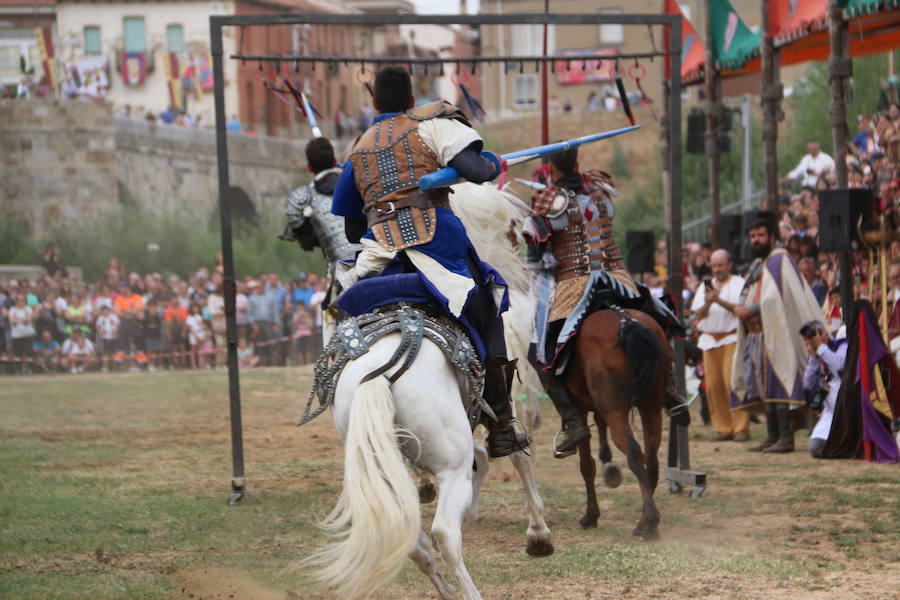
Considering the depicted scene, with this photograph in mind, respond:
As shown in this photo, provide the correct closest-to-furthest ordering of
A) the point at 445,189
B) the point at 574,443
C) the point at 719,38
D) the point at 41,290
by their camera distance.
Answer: the point at 445,189
the point at 574,443
the point at 719,38
the point at 41,290

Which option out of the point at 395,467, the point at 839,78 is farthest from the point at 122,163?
the point at 395,467

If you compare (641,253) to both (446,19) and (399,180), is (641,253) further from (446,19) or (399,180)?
(399,180)

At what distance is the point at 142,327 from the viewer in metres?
25.9

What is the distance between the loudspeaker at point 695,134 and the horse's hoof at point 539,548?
16.2 meters

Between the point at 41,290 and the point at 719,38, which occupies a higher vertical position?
the point at 719,38

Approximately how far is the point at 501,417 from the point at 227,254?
3301 mm

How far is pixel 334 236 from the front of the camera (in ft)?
32.6

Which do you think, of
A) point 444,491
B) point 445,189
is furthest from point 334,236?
point 444,491

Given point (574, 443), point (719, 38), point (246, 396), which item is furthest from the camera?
point (246, 396)

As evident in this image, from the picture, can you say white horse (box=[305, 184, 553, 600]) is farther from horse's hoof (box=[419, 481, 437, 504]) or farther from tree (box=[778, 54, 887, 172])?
tree (box=[778, 54, 887, 172])

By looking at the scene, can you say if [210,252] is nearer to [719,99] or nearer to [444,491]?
[719,99]

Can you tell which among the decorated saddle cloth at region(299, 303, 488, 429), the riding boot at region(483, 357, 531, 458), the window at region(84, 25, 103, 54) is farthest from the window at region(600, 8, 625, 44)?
the decorated saddle cloth at region(299, 303, 488, 429)

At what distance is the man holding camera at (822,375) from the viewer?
12.0m

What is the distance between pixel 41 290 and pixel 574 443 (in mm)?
19214
